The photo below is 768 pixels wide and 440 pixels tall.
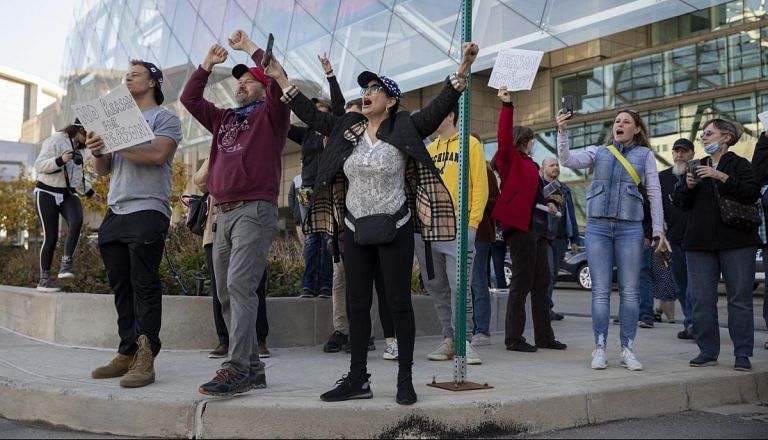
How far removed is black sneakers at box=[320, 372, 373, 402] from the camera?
145 inches

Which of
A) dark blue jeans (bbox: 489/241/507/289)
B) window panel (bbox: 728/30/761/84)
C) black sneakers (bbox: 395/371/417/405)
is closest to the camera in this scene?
black sneakers (bbox: 395/371/417/405)

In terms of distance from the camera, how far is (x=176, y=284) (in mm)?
6797

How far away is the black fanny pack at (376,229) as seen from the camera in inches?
147

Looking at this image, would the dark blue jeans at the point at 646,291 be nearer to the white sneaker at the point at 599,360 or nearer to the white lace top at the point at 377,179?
the white sneaker at the point at 599,360

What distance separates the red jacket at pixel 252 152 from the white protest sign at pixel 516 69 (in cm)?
142

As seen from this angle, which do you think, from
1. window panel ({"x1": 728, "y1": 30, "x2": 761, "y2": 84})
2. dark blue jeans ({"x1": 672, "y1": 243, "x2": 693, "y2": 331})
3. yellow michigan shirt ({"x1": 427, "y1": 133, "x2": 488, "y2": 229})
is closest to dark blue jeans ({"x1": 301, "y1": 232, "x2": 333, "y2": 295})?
yellow michigan shirt ({"x1": 427, "y1": 133, "x2": 488, "y2": 229})

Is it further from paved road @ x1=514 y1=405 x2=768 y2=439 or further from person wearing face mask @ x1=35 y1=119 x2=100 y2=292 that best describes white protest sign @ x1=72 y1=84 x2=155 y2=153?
person wearing face mask @ x1=35 y1=119 x2=100 y2=292

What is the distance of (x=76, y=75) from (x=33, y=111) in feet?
200

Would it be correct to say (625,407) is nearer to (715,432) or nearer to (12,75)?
(715,432)

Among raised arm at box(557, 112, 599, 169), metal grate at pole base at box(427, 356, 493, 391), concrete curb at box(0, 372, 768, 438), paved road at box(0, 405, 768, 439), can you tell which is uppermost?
raised arm at box(557, 112, 599, 169)

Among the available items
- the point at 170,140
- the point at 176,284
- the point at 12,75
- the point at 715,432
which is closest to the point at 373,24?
the point at 176,284

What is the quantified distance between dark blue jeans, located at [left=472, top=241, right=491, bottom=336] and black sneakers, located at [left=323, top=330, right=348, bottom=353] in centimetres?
127

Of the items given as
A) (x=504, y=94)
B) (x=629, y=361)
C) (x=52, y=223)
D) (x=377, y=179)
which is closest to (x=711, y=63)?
(x=629, y=361)

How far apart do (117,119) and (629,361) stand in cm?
379
